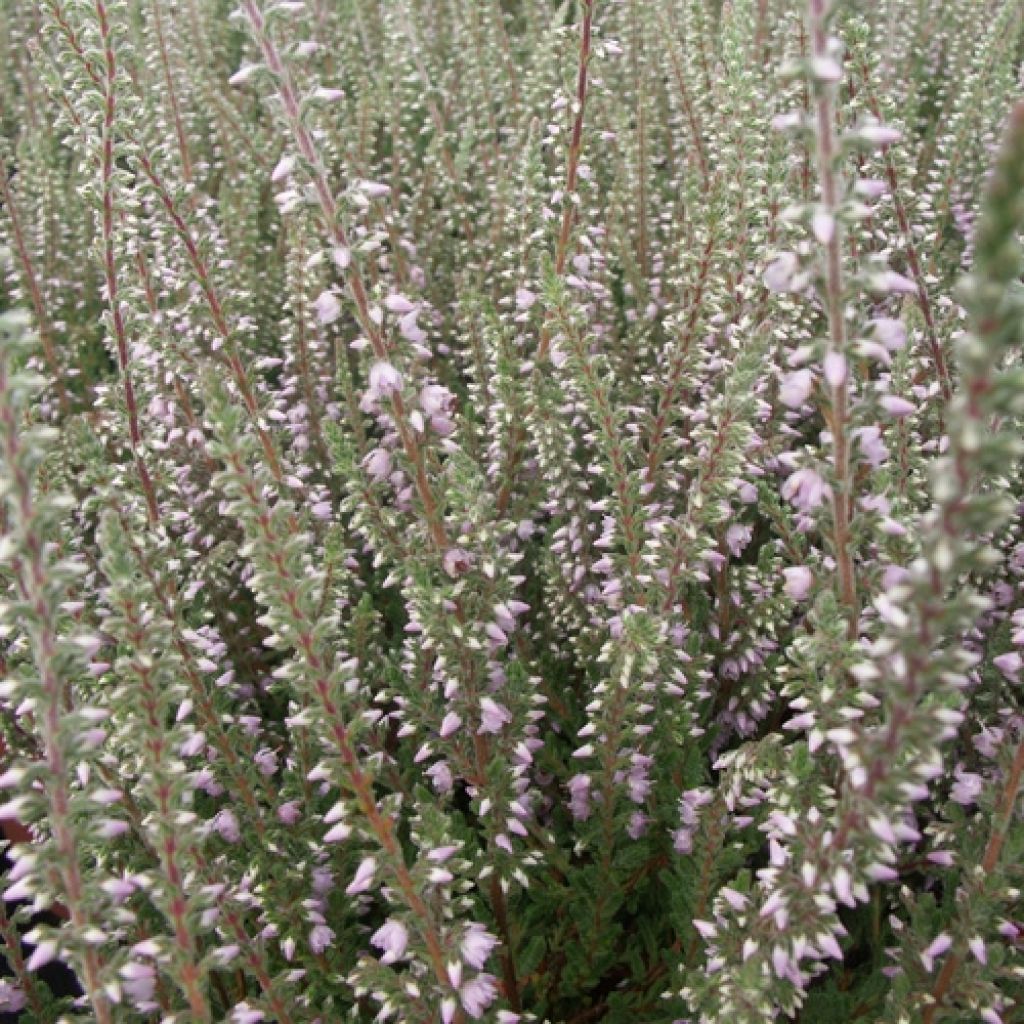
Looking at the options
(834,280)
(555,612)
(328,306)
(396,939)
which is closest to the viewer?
(834,280)

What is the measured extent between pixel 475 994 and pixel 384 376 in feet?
3.80

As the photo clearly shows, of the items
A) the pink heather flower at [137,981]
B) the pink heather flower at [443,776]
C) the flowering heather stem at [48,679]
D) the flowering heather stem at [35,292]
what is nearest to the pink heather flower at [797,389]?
the flowering heather stem at [48,679]

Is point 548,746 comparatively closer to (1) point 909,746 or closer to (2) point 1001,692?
(2) point 1001,692

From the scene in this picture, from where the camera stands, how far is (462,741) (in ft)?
7.95

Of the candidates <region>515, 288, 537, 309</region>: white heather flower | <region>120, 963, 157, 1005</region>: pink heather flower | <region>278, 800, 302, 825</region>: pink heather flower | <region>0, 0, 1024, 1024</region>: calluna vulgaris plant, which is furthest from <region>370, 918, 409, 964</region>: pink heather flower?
<region>515, 288, 537, 309</region>: white heather flower

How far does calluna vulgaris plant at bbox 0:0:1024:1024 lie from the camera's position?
1.54 metres

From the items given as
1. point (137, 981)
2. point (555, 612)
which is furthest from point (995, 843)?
point (137, 981)

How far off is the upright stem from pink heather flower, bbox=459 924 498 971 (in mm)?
947

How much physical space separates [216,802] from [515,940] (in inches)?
33.6

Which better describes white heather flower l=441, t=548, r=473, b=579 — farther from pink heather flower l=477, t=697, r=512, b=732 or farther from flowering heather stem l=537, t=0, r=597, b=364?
flowering heather stem l=537, t=0, r=597, b=364

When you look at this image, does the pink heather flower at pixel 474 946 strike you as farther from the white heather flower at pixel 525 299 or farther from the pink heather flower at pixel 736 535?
the white heather flower at pixel 525 299

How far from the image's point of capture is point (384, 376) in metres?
1.99

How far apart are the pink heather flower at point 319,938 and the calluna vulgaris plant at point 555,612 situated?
29 millimetres

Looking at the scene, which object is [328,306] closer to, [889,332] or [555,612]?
[889,332]
